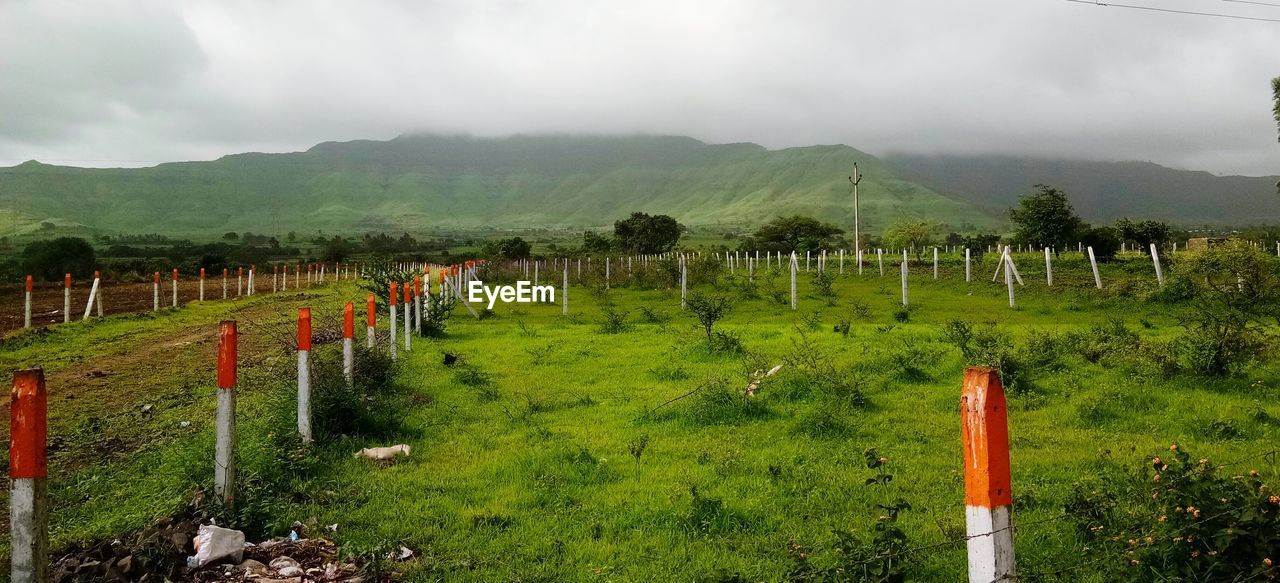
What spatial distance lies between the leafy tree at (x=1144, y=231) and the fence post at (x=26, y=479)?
6554 cm

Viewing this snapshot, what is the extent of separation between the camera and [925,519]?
20.6 ft

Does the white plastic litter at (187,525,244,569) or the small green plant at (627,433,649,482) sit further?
the small green plant at (627,433,649,482)

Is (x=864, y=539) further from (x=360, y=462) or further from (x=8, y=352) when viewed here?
(x=8, y=352)

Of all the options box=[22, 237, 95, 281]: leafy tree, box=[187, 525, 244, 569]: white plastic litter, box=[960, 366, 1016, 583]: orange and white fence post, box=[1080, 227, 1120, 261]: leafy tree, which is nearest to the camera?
box=[960, 366, 1016, 583]: orange and white fence post

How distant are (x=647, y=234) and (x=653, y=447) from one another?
287 ft

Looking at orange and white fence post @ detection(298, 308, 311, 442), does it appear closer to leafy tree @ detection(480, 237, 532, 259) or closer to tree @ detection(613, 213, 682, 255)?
leafy tree @ detection(480, 237, 532, 259)

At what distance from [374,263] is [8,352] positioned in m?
8.19

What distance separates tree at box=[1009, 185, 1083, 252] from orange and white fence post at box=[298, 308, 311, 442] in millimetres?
50353

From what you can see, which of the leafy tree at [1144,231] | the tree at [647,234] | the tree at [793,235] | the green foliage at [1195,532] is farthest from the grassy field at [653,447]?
the tree at [793,235]

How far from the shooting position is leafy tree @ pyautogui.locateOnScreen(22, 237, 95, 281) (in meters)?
57.1

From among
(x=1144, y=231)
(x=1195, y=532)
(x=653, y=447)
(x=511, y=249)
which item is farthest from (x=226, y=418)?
(x=511, y=249)

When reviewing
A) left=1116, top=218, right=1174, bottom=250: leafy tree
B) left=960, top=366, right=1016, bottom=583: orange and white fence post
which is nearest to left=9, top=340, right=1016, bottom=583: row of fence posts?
left=960, top=366, right=1016, bottom=583: orange and white fence post

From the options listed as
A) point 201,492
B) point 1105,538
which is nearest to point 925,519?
point 1105,538

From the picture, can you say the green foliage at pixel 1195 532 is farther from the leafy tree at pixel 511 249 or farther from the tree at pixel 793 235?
the tree at pixel 793 235
